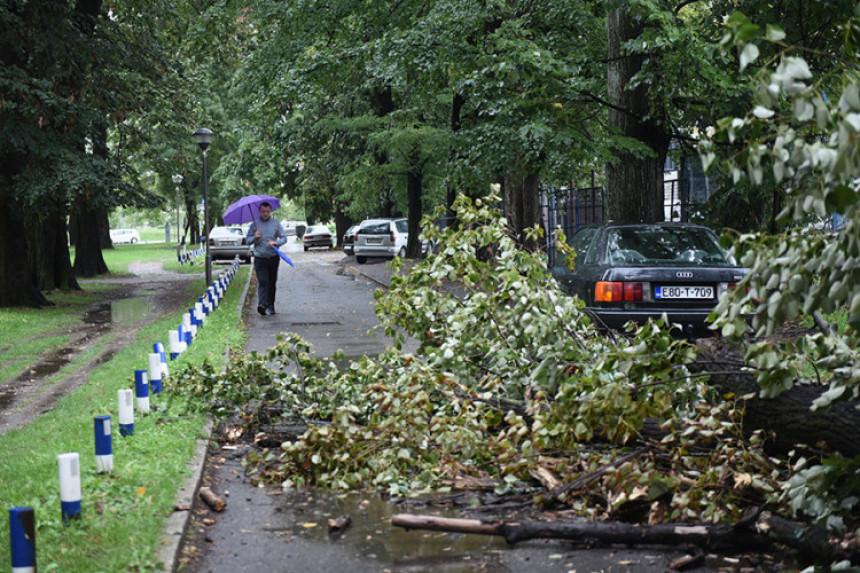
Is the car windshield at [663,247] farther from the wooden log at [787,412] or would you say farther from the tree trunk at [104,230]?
the tree trunk at [104,230]

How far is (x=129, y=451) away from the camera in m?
6.90

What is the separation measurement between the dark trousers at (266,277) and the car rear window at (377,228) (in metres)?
20.4

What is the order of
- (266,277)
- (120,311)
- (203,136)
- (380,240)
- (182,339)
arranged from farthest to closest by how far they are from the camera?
(380,240), (203,136), (120,311), (266,277), (182,339)

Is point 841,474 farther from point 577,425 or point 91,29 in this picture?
point 91,29

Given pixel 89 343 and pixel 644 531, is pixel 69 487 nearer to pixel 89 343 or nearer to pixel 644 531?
pixel 644 531

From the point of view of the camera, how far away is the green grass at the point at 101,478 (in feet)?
16.0

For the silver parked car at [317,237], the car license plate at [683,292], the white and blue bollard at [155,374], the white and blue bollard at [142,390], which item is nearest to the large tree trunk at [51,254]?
the white and blue bollard at [155,374]

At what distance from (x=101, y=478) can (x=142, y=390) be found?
7.08 feet

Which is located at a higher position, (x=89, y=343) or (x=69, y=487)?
(x=69, y=487)

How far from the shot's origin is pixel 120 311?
835 inches

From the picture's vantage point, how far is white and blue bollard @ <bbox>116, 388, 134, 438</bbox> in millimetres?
7227

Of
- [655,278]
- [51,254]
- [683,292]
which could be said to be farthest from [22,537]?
[51,254]

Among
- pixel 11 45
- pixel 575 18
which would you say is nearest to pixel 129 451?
pixel 575 18

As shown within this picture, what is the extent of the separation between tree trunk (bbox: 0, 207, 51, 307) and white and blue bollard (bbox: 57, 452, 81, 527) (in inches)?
660
